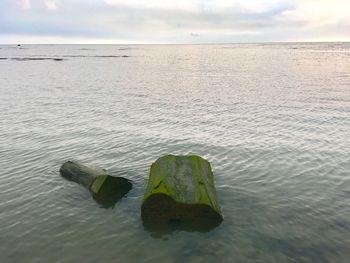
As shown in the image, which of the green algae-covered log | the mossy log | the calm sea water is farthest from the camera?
the mossy log

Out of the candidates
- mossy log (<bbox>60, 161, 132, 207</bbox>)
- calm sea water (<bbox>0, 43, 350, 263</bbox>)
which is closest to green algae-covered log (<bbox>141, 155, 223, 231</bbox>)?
calm sea water (<bbox>0, 43, 350, 263</bbox>)

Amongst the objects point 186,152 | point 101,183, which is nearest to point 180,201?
point 101,183

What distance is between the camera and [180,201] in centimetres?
1248

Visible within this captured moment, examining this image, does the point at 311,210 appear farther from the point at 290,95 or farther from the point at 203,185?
the point at 290,95

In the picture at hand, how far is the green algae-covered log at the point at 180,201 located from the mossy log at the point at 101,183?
2.40 metres

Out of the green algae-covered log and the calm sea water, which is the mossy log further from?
the green algae-covered log

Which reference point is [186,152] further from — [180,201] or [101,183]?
[180,201]

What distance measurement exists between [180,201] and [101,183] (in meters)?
4.13

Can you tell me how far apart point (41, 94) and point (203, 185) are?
38.6 meters

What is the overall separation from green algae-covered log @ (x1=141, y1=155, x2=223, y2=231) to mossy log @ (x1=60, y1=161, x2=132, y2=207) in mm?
2398

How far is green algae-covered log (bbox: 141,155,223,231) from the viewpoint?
12.5 metres

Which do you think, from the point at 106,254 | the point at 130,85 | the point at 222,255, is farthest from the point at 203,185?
the point at 130,85

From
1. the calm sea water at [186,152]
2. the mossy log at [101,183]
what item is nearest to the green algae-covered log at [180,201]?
the calm sea water at [186,152]

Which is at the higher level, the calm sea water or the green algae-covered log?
the green algae-covered log
